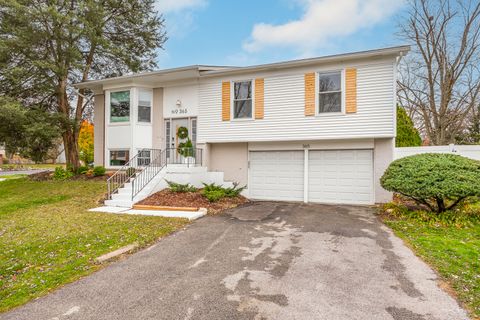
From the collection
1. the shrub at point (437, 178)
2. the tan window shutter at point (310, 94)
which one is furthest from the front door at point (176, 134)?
the shrub at point (437, 178)

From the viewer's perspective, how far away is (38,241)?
601cm

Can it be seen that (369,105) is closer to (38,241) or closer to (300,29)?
(38,241)

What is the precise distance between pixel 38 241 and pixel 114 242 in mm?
1657

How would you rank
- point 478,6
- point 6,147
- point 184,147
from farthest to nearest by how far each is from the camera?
point 478,6
point 6,147
point 184,147

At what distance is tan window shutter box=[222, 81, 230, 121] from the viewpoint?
1205 centimetres

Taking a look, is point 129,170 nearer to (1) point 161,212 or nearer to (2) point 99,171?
(2) point 99,171

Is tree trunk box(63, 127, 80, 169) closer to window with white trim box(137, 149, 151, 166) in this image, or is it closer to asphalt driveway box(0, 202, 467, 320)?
window with white trim box(137, 149, 151, 166)

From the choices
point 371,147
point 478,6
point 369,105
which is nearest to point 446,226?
point 371,147

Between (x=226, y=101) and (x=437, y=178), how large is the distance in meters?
7.88

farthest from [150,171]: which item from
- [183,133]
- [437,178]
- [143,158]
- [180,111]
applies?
[437,178]

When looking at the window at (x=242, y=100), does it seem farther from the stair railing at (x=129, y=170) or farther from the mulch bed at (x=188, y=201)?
the stair railing at (x=129, y=170)

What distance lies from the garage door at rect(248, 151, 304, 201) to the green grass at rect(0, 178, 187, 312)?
5135mm

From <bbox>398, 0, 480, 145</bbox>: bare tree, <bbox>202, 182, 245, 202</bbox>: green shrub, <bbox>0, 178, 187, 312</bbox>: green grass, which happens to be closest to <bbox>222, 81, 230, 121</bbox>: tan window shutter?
<bbox>202, 182, 245, 202</bbox>: green shrub

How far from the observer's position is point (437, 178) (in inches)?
288
